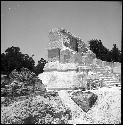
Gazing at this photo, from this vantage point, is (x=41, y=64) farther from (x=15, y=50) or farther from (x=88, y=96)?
(x=88, y=96)

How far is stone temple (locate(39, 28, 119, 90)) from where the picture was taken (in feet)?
67.5

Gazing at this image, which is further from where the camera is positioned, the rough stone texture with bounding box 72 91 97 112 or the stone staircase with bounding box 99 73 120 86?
the stone staircase with bounding box 99 73 120 86

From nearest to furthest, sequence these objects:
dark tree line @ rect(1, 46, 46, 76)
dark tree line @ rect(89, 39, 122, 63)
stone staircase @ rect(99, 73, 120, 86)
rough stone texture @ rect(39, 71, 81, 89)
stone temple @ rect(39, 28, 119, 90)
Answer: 1. rough stone texture @ rect(39, 71, 81, 89)
2. stone temple @ rect(39, 28, 119, 90)
3. stone staircase @ rect(99, 73, 120, 86)
4. dark tree line @ rect(1, 46, 46, 76)
5. dark tree line @ rect(89, 39, 122, 63)

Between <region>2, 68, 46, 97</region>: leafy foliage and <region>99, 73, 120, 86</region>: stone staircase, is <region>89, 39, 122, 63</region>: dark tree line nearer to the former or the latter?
<region>99, 73, 120, 86</region>: stone staircase

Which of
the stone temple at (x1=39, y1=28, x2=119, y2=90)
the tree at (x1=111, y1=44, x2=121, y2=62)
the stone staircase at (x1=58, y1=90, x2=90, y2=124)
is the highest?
the tree at (x1=111, y1=44, x2=121, y2=62)

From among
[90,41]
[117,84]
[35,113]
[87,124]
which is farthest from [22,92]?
[90,41]

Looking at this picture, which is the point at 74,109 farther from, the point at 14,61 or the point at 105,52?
the point at 105,52

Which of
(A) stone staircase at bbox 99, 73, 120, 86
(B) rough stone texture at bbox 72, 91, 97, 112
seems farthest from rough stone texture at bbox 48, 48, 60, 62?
(B) rough stone texture at bbox 72, 91, 97, 112

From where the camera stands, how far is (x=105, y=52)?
4384 cm

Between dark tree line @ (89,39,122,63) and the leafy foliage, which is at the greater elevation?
dark tree line @ (89,39,122,63)

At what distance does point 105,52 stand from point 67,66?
23.4 meters

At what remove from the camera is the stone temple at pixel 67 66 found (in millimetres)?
20578

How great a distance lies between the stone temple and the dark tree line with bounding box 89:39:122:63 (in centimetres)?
1761

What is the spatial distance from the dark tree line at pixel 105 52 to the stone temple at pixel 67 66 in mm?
17613
